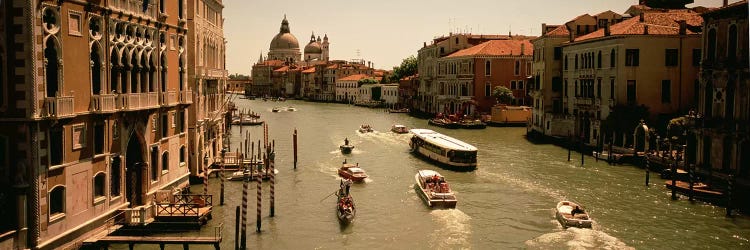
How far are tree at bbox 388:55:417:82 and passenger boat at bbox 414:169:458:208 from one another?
216 ft

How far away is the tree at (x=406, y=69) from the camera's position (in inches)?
3457

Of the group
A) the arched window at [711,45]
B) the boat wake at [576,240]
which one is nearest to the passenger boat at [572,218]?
the boat wake at [576,240]

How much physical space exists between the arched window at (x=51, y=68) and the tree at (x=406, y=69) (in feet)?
248

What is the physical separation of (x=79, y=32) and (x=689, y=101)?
962 inches

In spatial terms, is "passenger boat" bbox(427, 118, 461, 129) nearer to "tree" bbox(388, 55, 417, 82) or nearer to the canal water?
the canal water

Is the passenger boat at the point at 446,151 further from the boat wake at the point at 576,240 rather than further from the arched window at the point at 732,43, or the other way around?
the boat wake at the point at 576,240

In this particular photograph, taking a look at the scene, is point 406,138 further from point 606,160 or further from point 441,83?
point 441,83

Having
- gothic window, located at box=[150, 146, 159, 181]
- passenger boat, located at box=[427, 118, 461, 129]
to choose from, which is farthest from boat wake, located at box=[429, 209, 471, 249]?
passenger boat, located at box=[427, 118, 461, 129]

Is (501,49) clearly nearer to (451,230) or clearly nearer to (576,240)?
(451,230)

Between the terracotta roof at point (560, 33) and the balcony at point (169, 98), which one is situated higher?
the terracotta roof at point (560, 33)

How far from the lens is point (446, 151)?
88.7 feet

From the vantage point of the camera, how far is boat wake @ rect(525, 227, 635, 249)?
15.1 meters

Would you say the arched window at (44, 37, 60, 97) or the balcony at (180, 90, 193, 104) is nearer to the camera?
the arched window at (44, 37, 60, 97)

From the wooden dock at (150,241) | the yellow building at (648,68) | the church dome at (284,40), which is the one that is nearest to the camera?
the wooden dock at (150,241)
